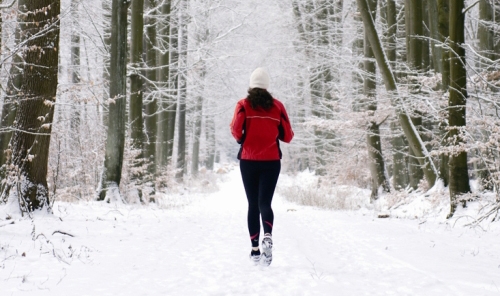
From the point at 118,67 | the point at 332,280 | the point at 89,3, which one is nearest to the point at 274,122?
the point at 332,280

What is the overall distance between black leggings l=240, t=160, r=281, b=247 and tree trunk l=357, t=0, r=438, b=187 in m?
6.30

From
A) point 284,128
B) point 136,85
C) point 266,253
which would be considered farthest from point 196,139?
point 266,253

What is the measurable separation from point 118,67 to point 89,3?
604cm

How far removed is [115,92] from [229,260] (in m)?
5.80

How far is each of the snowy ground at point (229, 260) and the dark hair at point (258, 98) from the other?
1.62m

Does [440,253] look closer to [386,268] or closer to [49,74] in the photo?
[386,268]

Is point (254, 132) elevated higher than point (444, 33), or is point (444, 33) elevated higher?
point (444, 33)

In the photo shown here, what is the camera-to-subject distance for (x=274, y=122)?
4.21 metres

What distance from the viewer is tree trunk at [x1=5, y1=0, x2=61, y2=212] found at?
219 inches

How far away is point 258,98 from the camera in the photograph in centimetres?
410

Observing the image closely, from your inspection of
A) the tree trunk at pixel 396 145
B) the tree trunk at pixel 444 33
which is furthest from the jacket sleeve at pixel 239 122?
the tree trunk at pixel 396 145

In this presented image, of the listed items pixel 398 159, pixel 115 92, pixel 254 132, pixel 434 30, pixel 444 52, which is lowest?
pixel 398 159

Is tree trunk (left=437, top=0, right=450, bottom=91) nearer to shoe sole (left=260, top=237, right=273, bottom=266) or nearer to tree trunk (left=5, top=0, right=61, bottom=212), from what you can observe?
shoe sole (left=260, top=237, right=273, bottom=266)

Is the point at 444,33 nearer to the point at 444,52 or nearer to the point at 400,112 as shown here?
the point at 444,52
